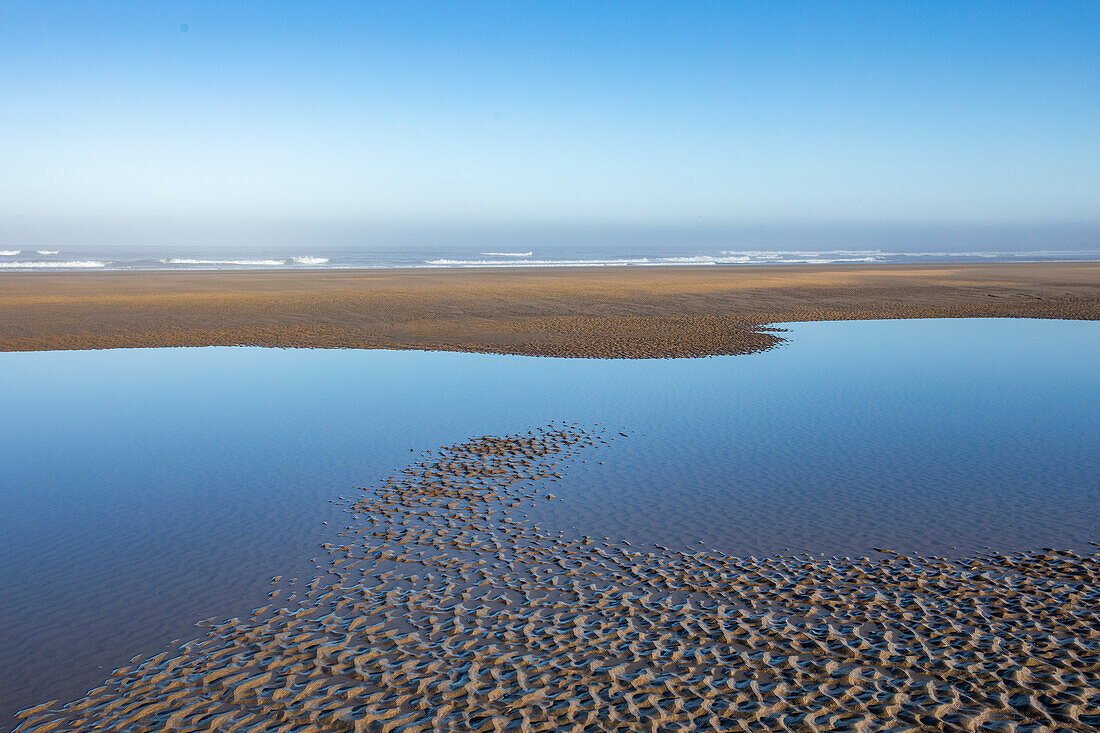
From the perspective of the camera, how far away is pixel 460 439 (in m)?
16.3

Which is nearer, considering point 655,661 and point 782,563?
point 655,661

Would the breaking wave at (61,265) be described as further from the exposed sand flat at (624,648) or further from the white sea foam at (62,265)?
Answer: the exposed sand flat at (624,648)

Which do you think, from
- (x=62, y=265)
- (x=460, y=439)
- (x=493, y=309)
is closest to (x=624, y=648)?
(x=460, y=439)

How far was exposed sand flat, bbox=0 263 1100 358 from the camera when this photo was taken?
31844mm

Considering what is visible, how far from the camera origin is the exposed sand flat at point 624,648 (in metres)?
6.77

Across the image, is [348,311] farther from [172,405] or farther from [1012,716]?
[1012,716]

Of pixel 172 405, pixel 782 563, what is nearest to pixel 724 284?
pixel 172 405

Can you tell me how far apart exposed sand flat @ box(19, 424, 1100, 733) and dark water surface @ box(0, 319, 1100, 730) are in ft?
2.28

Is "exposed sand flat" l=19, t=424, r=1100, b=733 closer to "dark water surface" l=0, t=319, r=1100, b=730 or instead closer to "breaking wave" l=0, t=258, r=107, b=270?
"dark water surface" l=0, t=319, r=1100, b=730

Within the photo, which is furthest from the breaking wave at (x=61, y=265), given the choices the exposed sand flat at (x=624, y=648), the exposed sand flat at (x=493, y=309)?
the exposed sand flat at (x=624, y=648)

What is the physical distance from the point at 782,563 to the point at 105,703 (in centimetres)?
770

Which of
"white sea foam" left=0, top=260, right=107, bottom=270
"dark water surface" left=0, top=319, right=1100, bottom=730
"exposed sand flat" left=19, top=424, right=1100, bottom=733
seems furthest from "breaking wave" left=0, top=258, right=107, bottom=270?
"exposed sand flat" left=19, top=424, right=1100, bottom=733

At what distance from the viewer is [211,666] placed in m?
7.61

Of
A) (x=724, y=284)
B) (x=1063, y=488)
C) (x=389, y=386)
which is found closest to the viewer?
(x=1063, y=488)
